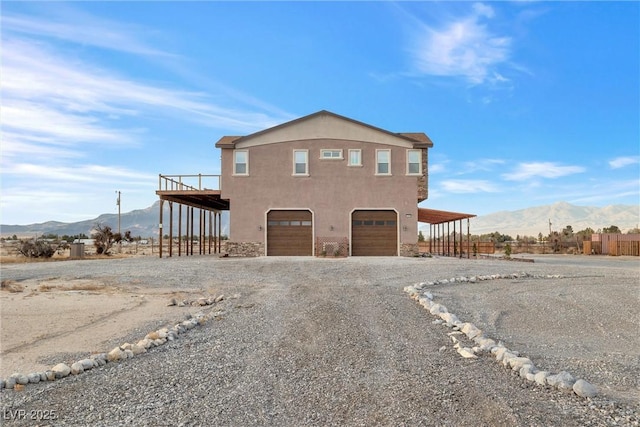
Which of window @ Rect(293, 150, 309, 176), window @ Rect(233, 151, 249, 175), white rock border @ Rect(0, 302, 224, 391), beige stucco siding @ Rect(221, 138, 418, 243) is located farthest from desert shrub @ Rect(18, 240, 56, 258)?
white rock border @ Rect(0, 302, 224, 391)

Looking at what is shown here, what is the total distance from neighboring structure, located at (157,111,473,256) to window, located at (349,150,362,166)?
5cm

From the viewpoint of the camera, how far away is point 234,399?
4785mm

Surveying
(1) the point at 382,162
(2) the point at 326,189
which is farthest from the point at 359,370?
(1) the point at 382,162

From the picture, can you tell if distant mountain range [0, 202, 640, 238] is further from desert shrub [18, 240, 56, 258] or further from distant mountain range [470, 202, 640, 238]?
desert shrub [18, 240, 56, 258]

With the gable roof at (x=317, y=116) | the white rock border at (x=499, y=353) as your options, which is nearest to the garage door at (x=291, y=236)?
the gable roof at (x=317, y=116)

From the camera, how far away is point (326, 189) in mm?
25188

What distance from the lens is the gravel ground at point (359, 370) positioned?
4410 millimetres

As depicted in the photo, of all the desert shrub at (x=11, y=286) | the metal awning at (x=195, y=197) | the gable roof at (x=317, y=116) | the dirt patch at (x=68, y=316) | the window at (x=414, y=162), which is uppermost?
the gable roof at (x=317, y=116)

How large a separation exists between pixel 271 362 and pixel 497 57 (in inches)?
703

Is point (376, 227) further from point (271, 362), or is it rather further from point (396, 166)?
point (271, 362)

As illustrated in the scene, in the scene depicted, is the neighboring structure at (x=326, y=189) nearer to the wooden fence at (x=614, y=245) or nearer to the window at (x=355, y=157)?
the window at (x=355, y=157)

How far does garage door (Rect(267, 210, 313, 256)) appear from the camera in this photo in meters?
25.2

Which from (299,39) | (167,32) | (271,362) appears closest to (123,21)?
(167,32)

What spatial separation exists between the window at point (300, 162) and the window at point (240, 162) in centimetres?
263
